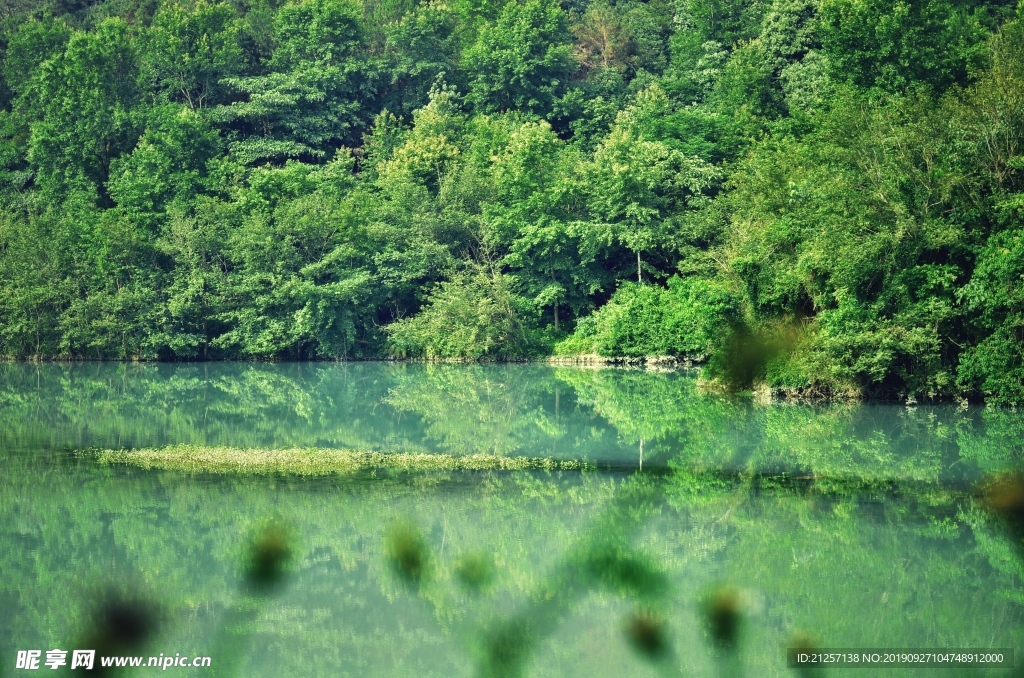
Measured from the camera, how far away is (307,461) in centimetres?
1920

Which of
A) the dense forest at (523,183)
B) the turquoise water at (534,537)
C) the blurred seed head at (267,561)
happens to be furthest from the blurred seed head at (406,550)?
the dense forest at (523,183)

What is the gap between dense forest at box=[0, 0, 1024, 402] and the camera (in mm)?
26141

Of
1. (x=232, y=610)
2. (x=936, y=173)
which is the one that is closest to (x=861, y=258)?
(x=936, y=173)

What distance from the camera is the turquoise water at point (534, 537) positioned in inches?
376

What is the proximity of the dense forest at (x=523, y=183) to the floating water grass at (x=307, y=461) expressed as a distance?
9231 mm

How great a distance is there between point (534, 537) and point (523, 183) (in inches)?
1220

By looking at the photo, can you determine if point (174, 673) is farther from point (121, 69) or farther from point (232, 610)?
point (121, 69)

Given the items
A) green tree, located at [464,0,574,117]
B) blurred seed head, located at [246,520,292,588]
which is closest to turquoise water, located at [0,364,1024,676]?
blurred seed head, located at [246,520,292,588]

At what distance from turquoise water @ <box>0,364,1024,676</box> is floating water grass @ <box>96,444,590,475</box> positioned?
592 millimetres

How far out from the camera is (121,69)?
50688mm

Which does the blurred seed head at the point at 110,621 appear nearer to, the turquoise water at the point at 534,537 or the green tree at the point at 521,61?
the turquoise water at the point at 534,537

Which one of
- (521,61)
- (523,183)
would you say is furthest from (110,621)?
(521,61)

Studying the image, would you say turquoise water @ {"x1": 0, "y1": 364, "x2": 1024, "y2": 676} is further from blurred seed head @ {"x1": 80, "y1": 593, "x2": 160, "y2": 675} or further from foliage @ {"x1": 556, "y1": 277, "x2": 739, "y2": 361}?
foliage @ {"x1": 556, "y1": 277, "x2": 739, "y2": 361}

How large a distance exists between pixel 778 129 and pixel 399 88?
2137 cm
